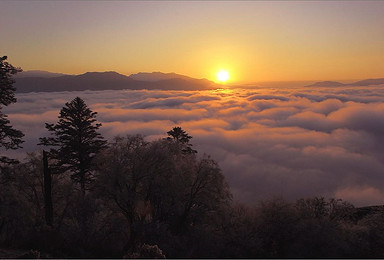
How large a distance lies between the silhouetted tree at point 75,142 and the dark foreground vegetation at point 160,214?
2.72 feet

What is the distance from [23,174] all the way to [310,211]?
24479mm

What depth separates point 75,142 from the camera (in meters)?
27.2

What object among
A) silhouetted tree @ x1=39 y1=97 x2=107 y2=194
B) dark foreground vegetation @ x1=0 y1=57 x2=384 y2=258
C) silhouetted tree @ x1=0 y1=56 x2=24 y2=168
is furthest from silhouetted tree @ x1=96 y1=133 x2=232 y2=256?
silhouetted tree @ x1=0 y1=56 x2=24 y2=168

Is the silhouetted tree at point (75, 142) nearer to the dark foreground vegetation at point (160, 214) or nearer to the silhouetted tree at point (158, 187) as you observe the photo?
the dark foreground vegetation at point (160, 214)

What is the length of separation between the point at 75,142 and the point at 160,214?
1111 cm

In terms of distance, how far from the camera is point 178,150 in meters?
25.5

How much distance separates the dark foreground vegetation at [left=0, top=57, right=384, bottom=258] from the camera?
19.2 m

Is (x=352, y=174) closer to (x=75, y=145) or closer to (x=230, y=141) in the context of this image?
(x=230, y=141)

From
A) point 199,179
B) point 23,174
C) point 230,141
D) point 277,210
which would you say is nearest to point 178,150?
point 199,179

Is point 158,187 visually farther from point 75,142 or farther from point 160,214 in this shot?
point 75,142

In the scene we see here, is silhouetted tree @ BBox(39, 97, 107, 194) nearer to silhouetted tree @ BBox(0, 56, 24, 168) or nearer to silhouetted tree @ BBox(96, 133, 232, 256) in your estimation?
silhouetted tree @ BBox(96, 133, 232, 256)

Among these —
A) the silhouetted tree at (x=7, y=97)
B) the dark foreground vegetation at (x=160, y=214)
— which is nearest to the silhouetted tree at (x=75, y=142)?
the dark foreground vegetation at (x=160, y=214)

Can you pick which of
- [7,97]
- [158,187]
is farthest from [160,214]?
[7,97]

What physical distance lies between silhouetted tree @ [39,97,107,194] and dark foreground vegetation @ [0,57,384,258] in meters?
0.83
